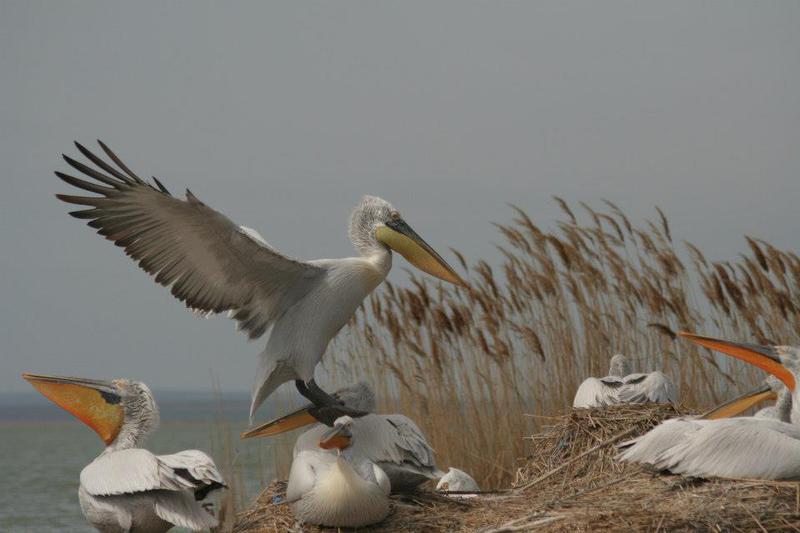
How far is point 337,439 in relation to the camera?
437cm

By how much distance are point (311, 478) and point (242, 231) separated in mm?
1036

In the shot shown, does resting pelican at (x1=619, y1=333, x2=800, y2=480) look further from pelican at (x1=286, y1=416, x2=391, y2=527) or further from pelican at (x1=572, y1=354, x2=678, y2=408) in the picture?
pelican at (x1=572, y1=354, x2=678, y2=408)

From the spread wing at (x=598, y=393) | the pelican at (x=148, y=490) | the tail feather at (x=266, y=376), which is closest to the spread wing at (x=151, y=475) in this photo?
the pelican at (x=148, y=490)

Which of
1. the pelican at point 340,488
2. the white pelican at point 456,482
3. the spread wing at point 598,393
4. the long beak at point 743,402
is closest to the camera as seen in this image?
the pelican at point 340,488

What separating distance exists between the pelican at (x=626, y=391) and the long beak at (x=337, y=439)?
2.09 metres

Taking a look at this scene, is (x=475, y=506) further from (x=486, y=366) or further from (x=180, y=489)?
(x=486, y=366)

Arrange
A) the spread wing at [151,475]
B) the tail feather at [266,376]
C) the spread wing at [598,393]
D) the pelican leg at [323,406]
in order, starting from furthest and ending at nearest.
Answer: the spread wing at [598,393]
the tail feather at [266,376]
the pelican leg at [323,406]
the spread wing at [151,475]

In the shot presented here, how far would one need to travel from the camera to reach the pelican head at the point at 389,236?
505 centimetres

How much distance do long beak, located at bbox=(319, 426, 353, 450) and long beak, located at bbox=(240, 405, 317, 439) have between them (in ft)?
2.03

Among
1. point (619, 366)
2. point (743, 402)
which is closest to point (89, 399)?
point (743, 402)

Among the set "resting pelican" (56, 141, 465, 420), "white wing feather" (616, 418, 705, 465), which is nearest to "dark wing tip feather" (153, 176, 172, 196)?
"resting pelican" (56, 141, 465, 420)

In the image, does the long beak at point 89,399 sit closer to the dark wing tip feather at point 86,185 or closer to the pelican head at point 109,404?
the pelican head at point 109,404

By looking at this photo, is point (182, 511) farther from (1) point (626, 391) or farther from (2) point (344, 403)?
(1) point (626, 391)

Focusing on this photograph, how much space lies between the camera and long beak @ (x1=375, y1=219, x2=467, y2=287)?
16.6 feet
